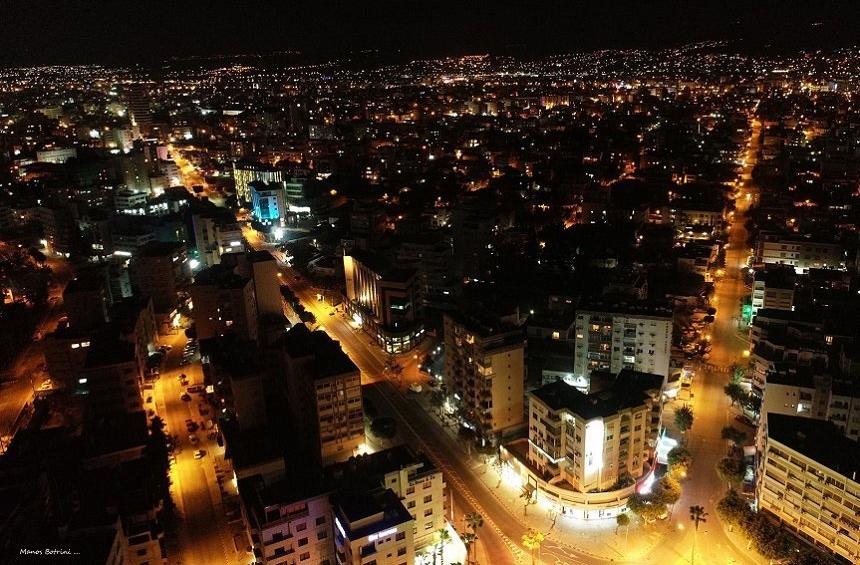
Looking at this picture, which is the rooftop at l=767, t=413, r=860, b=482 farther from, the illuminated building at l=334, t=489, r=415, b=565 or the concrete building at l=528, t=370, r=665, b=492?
the illuminated building at l=334, t=489, r=415, b=565

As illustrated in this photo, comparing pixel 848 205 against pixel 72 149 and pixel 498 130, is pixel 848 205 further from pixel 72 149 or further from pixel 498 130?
pixel 72 149

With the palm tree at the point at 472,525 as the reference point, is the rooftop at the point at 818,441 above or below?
above

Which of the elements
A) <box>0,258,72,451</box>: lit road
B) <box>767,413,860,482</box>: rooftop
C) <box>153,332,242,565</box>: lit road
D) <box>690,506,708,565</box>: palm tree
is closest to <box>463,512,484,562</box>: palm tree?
<box>690,506,708,565</box>: palm tree

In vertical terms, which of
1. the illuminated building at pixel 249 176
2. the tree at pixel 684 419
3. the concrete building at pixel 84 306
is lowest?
the tree at pixel 684 419

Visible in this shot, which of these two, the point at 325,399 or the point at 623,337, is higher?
the point at 623,337

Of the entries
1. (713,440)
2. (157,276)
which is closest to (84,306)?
(157,276)

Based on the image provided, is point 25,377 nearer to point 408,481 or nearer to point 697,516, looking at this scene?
point 408,481

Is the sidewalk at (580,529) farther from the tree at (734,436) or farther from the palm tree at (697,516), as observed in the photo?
the tree at (734,436)

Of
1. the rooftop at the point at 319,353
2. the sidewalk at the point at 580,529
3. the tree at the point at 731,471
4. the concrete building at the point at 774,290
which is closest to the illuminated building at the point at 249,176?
the rooftop at the point at 319,353
